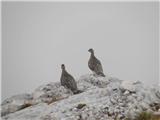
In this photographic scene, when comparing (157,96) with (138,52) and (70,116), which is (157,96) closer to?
(70,116)

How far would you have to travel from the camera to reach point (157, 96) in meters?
33.1

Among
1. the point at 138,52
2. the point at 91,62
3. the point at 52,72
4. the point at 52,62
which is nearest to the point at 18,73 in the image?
the point at 52,62

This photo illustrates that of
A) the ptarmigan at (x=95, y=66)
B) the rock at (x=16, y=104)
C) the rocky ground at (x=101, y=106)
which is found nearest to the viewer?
the rocky ground at (x=101, y=106)

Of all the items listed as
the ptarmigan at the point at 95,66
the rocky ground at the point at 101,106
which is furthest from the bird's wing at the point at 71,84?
the ptarmigan at the point at 95,66

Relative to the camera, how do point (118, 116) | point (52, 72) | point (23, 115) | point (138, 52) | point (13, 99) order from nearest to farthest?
point (118, 116)
point (23, 115)
point (13, 99)
point (52, 72)
point (138, 52)

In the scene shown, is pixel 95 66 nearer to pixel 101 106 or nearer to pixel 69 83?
pixel 69 83

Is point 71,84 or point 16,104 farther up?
point 71,84

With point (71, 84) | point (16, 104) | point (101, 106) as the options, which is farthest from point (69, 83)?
point (101, 106)

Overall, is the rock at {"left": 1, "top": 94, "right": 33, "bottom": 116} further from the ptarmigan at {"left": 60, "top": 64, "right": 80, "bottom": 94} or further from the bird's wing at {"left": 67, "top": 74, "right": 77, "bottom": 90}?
the bird's wing at {"left": 67, "top": 74, "right": 77, "bottom": 90}

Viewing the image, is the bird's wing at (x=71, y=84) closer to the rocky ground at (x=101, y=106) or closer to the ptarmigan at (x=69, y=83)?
the ptarmigan at (x=69, y=83)

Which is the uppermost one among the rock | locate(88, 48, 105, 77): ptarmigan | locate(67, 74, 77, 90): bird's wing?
locate(88, 48, 105, 77): ptarmigan

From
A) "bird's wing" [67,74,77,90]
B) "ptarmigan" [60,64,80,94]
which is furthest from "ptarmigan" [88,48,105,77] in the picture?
"bird's wing" [67,74,77,90]

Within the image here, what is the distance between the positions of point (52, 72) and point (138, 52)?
50547 millimetres

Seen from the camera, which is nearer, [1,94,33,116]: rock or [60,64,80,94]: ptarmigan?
[1,94,33,116]: rock
